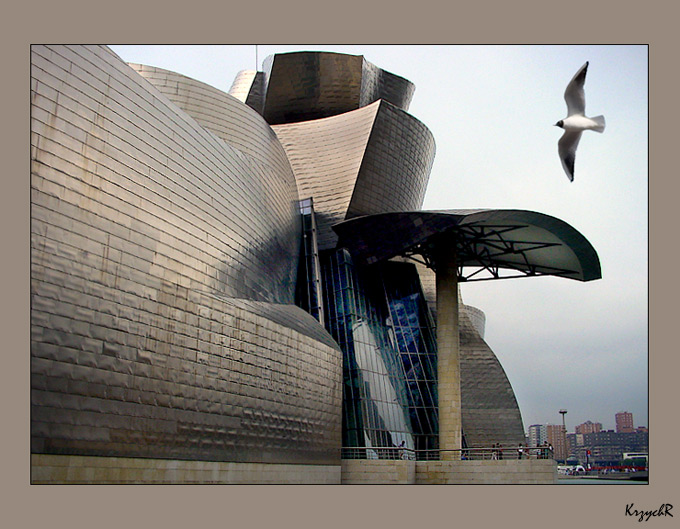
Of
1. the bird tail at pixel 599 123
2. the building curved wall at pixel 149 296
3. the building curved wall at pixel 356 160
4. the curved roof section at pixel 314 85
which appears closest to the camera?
the building curved wall at pixel 149 296

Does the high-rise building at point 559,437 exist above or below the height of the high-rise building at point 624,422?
below

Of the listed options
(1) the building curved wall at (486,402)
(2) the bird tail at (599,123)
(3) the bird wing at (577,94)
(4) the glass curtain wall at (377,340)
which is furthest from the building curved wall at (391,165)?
(2) the bird tail at (599,123)

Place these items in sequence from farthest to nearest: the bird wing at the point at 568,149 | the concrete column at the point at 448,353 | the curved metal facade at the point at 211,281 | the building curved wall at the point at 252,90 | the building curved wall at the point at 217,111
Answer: the building curved wall at the point at 252,90, the concrete column at the point at 448,353, the building curved wall at the point at 217,111, the bird wing at the point at 568,149, the curved metal facade at the point at 211,281

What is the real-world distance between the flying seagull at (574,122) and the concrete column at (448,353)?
1227cm

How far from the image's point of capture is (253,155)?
25.3m

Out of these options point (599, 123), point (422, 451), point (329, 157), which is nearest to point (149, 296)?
point (599, 123)

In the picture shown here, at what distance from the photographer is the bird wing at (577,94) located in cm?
1483

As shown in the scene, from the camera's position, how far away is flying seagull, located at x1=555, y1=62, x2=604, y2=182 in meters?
14.9

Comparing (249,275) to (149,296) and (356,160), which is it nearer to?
(149,296)

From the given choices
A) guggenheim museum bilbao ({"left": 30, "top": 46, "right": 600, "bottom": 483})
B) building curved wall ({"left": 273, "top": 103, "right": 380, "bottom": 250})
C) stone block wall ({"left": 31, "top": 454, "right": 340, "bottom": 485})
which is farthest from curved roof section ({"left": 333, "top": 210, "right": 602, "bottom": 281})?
stone block wall ({"left": 31, "top": 454, "right": 340, "bottom": 485})

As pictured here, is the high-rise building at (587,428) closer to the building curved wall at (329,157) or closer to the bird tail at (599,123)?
the building curved wall at (329,157)

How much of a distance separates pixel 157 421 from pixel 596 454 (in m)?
21.7

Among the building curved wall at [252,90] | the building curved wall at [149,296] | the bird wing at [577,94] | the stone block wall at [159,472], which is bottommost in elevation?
the stone block wall at [159,472]

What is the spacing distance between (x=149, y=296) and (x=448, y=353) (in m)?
13.7
